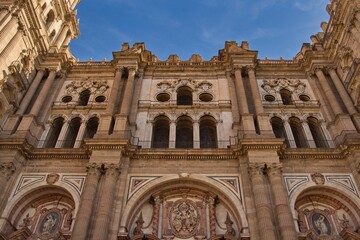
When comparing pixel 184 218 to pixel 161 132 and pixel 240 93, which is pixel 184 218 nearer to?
pixel 161 132

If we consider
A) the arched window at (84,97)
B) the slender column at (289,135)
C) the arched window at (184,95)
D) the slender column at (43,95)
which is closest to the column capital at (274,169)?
the slender column at (289,135)

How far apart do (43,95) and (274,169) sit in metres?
14.9

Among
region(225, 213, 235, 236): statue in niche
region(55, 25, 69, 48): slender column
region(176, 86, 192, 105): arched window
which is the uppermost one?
region(55, 25, 69, 48): slender column

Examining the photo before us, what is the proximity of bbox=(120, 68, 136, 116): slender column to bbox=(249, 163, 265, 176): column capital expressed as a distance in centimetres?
782

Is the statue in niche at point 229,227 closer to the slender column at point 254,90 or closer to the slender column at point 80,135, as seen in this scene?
the slender column at point 254,90

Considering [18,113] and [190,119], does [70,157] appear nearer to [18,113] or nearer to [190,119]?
[18,113]

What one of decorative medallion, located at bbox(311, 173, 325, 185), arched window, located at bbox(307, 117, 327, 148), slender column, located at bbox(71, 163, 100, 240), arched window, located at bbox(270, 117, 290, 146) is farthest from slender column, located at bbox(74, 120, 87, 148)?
arched window, located at bbox(307, 117, 327, 148)

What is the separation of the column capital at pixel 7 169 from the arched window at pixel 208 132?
1012 cm

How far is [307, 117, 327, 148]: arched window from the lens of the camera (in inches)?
812

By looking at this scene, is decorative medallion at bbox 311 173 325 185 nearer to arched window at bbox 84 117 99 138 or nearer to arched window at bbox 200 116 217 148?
arched window at bbox 200 116 217 148

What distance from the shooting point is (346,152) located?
18.4 m

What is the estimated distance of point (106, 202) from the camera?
52.6 feet

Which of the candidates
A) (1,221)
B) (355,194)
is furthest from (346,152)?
(1,221)

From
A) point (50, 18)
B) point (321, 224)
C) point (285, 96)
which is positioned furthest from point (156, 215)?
point (50, 18)
